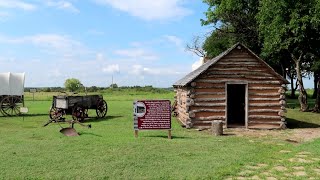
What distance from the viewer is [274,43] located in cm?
2467

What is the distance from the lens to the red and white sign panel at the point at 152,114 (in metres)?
14.2

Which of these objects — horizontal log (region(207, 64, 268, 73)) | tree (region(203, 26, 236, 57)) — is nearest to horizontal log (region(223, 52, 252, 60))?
horizontal log (region(207, 64, 268, 73))

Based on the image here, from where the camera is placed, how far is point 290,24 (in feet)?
76.7

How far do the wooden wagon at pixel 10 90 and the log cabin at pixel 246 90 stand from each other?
13036 mm

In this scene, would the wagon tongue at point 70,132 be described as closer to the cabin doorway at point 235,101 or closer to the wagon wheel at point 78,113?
the wagon wheel at point 78,113

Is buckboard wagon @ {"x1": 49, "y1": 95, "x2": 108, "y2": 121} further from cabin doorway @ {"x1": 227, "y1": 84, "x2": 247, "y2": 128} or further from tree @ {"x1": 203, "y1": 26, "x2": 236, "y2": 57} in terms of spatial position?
tree @ {"x1": 203, "y1": 26, "x2": 236, "y2": 57}

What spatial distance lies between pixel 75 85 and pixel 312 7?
9119 cm

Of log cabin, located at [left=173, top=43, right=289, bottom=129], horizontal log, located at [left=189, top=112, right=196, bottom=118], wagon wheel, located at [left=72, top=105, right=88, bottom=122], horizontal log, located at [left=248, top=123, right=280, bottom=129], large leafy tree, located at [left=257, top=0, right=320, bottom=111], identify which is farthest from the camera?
large leafy tree, located at [left=257, top=0, right=320, bottom=111]

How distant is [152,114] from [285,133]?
6.34 meters

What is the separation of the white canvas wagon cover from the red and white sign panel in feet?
46.0

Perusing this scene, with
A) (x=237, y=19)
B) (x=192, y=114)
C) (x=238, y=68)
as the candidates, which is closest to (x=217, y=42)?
(x=237, y=19)

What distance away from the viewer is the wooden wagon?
25.0 metres

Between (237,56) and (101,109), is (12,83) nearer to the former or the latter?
(101,109)

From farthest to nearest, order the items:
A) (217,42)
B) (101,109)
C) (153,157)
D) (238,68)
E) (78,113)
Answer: (217,42), (101,109), (78,113), (238,68), (153,157)
